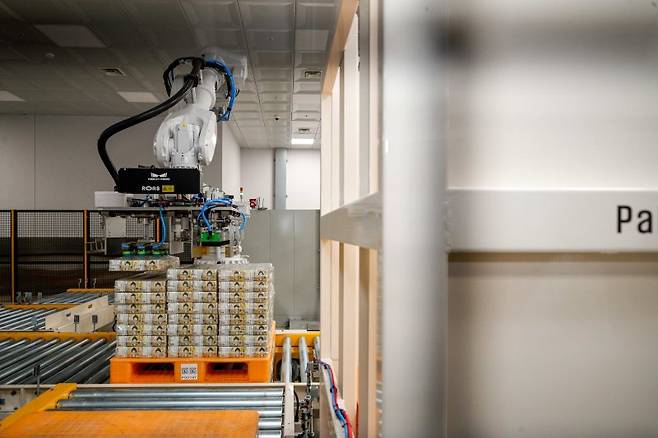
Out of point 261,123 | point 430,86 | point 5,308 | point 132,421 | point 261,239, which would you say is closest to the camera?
Answer: point 430,86

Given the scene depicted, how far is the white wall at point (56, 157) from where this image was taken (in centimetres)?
937

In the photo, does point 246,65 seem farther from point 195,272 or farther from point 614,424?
point 614,424

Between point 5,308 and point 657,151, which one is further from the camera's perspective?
point 5,308

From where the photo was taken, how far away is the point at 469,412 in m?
0.81

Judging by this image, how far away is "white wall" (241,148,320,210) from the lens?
1361cm

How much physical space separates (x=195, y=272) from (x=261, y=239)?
19.2 feet

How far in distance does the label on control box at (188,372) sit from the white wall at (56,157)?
723 cm

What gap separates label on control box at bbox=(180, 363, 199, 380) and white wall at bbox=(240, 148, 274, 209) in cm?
1055

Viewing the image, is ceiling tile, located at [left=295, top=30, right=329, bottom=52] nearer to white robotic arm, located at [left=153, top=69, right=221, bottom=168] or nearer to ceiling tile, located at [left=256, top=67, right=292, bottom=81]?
ceiling tile, located at [left=256, top=67, right=292, bottom=81]

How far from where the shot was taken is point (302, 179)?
547 inches

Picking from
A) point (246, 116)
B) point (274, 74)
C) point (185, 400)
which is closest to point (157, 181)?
point (185, 400)

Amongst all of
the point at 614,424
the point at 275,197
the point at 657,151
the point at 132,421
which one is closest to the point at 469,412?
the point at 614,424

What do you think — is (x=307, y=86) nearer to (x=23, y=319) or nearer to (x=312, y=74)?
(x=312, y=74)

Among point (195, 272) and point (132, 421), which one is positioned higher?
point (195, 272)
